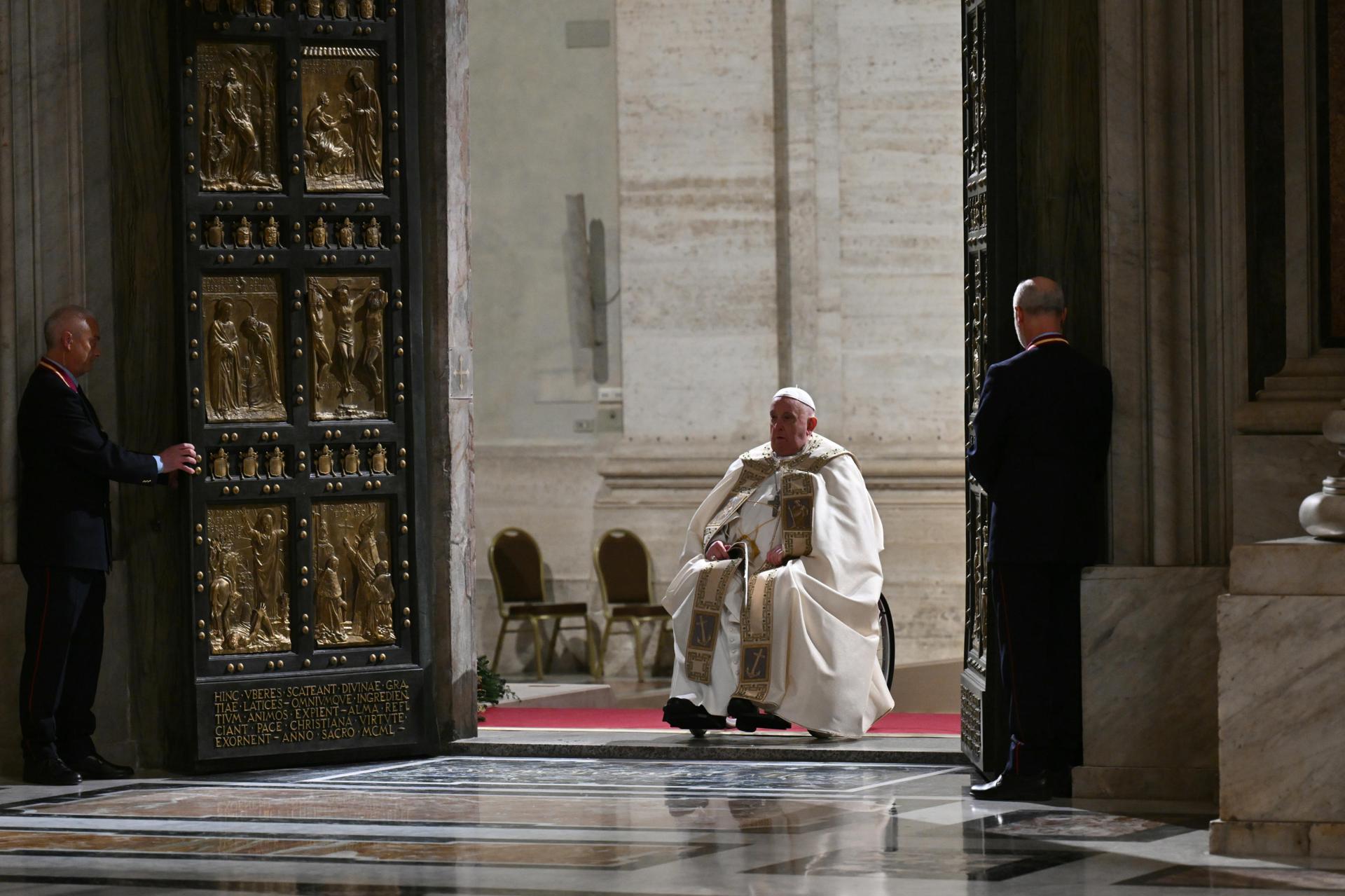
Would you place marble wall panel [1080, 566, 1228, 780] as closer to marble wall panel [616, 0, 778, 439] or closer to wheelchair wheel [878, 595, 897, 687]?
wheelchair wheel [878, 595, 897, 687]

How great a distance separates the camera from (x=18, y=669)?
7855 millimetres

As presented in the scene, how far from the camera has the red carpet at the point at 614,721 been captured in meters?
9.38

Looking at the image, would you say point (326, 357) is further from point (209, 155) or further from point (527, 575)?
point (527, 575)

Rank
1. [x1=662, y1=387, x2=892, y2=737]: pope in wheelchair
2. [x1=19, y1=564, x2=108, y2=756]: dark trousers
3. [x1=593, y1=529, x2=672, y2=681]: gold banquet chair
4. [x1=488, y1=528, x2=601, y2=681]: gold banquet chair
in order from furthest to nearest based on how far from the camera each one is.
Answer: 1. [x1=488, y1=528, x2=601, y2=681]: gold banquet chair
2. [x1=593, y1=529, x2=672, y2=681]: gold banquet chair
3. [x1=662, y1=387, x2=892, y2=737]: pope in wheelchair
4. [x1=19, y1=564, x2=108, y2=756]: dark trousers

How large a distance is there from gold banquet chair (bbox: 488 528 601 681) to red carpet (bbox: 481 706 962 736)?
126 inches

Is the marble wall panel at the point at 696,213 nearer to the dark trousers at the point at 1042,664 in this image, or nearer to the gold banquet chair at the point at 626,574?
the gold banquet chair at the point at 626,574

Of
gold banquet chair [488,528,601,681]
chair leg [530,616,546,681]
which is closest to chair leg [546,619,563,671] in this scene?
gold banquet chair [488,528,601,681]

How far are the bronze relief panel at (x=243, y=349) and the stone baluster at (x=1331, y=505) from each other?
4037 mm

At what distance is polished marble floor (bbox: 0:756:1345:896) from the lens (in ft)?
18.4

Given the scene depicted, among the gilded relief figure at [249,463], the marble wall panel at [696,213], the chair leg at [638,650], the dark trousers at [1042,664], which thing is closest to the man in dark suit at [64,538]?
the gilded relief figure at [249,463]

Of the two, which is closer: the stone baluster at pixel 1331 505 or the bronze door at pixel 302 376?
the stone baluster at pixel 1331 505

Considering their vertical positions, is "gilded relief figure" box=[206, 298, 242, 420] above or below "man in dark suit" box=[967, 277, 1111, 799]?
above

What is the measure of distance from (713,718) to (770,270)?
239 inches

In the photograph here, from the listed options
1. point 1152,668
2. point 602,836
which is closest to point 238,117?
point 602,836
